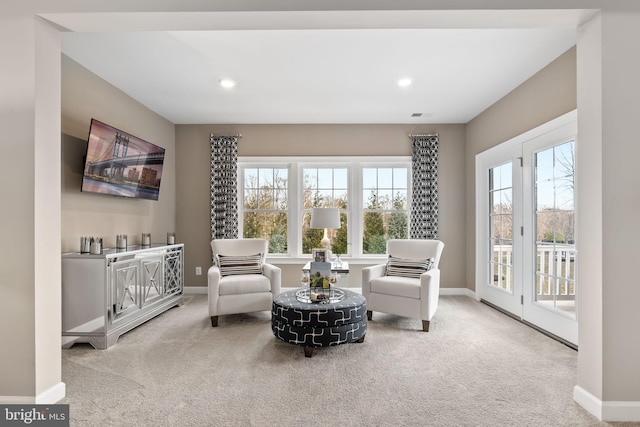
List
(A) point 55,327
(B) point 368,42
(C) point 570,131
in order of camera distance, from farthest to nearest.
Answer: (C) point 570,131 < (B) point 368,42 < (A) point 55,327

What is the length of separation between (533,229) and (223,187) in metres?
4.08

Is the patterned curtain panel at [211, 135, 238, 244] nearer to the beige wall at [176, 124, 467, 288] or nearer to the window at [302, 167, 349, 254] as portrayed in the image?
the beige wall at [176, 124, 467, 288]

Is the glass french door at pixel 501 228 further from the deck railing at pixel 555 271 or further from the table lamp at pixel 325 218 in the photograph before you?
the table lamp at pixel 325 218

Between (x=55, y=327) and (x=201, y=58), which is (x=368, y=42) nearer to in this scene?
(x=201, y=58)

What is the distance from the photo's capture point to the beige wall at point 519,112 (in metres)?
2.89

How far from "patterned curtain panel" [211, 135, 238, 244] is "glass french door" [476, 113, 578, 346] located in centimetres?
365

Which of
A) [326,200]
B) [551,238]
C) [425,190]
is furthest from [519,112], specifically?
[326,200]

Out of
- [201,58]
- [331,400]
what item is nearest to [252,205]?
[201,58]

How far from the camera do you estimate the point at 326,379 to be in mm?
2346

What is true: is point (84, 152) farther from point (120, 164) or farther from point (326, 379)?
point (326, 379)

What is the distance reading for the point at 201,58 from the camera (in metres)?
2.96

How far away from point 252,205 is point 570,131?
407cm

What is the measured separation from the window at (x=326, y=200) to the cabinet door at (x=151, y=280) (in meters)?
1.60

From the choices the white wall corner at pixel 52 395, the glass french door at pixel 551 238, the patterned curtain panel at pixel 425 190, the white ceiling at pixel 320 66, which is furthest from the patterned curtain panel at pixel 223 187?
the glass french door at pixel 551 238
